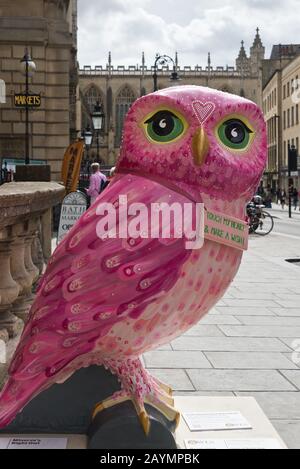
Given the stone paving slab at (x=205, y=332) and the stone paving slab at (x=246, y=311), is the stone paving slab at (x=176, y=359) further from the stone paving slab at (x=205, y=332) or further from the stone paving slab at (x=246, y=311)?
Answer: the stone paving slab at (x=246, y=311)

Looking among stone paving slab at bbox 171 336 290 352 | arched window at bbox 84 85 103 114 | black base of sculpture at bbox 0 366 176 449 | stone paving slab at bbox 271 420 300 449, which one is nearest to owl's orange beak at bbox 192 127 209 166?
black base of sculpture at bbox 0 366 176 449

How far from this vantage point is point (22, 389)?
3.10 metres

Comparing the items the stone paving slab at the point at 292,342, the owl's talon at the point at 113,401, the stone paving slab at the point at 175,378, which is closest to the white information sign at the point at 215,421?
the owl's talon at the point at 113,401

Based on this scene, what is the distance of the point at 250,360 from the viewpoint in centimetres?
560

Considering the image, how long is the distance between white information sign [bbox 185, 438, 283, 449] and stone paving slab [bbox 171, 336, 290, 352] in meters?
2.48

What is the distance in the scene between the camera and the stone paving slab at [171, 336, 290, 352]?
6000 millimetres

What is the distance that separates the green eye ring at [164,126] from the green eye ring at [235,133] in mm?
193

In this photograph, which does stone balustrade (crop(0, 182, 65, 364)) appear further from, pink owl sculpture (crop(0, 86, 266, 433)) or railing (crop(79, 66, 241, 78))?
railing (crop(79, 66, 241, 78))

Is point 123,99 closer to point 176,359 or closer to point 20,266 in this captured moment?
point 176,359

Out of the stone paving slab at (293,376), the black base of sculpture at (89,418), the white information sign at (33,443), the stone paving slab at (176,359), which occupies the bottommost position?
the stone paving slab at (293,376)

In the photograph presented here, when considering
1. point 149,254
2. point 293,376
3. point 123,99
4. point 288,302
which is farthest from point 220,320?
point 123,99

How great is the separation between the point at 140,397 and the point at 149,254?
809mm

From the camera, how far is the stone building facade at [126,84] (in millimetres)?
80688
